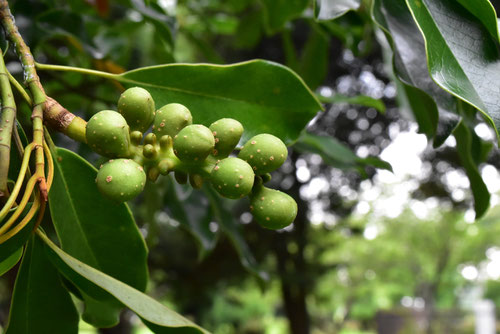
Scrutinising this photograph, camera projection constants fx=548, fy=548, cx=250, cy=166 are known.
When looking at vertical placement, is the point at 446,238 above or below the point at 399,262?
above

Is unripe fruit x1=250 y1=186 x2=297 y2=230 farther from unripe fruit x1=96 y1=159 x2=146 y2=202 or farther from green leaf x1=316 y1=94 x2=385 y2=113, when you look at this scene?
green leaf x1=316 y1=94 x2=385 y2=113

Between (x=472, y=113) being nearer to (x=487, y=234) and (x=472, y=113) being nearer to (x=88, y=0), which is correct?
(x=88, y=0)

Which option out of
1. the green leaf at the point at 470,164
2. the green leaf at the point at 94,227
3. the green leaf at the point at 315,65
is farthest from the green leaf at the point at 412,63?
the green leaf at the point at 315,65

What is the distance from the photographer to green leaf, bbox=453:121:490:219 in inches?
29.7

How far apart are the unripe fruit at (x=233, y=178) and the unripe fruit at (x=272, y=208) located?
30mm

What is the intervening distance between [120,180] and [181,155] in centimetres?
5

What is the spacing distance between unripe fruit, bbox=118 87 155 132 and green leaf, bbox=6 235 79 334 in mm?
172

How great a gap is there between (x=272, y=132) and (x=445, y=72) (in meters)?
0.19

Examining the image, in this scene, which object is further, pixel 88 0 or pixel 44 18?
pixel 88 0

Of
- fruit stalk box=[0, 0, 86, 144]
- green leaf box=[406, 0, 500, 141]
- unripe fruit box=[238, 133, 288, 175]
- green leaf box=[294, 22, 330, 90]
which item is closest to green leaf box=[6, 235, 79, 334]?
fruit stalk box=[0, 0, 86, 144]

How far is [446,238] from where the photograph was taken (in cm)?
1288

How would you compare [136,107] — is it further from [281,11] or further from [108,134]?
[281,11]

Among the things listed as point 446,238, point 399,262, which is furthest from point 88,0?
point 399,262

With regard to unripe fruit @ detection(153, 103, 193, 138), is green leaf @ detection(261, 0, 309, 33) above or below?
below
